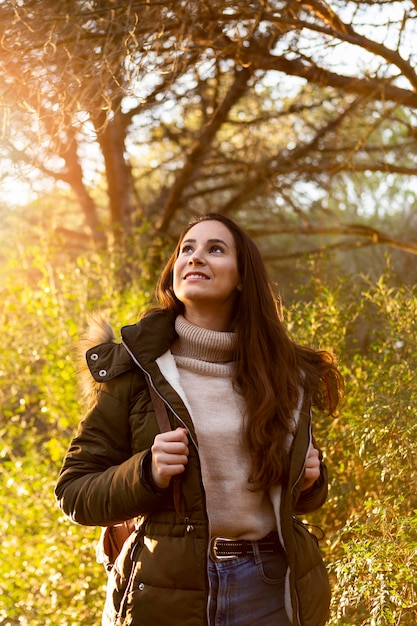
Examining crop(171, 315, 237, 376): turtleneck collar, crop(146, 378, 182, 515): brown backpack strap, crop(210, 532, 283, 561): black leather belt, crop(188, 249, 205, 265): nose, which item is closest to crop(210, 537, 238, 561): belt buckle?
crop(210, 532, 283, 561): black leather belt

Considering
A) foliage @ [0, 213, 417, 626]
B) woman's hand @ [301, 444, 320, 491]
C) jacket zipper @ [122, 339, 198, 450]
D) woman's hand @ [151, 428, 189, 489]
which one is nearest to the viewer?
woman's hand @ [151, 428, 189, 489]

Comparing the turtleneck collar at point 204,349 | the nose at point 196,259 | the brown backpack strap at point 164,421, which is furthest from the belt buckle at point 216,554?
the nose at point 196,259

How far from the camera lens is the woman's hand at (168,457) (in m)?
2.05

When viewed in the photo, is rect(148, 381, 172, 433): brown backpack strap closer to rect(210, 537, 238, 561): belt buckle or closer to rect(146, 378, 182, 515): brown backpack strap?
rect(146, 378, 182, 515): brown backpack strap

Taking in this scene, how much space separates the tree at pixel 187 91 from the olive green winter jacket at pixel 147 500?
1.64 meters

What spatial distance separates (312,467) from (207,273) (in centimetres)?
69

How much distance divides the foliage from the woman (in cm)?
60

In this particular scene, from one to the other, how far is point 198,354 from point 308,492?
1.80 ft

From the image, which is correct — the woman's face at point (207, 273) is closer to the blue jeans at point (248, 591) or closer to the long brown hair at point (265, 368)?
the long brown hair at point (265, 368)

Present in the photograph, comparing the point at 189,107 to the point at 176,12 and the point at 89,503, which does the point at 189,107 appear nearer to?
the point at 176,12

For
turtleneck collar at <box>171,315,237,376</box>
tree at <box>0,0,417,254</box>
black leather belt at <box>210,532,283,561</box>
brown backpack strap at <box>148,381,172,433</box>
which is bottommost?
black leather belt at <box>210,532,283,561</box>

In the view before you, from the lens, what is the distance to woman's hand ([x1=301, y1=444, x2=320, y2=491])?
2.33 meters

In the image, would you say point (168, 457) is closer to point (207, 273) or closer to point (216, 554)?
point (216, 554)

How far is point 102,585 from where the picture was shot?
175 inches
